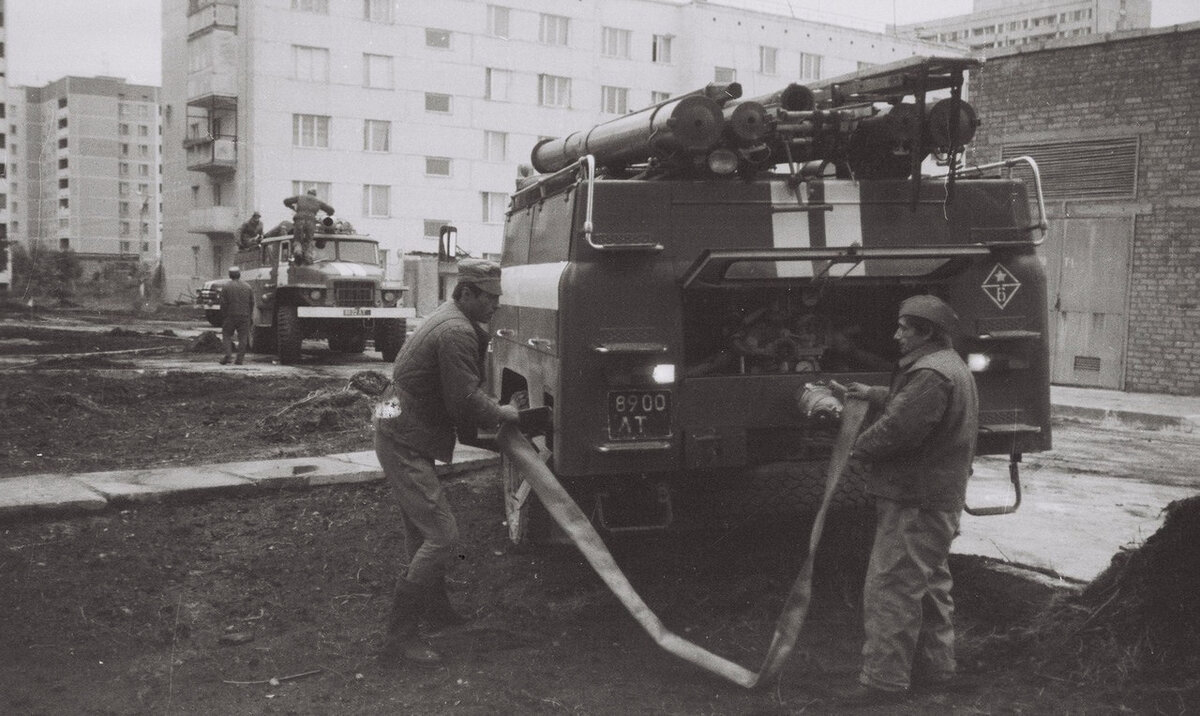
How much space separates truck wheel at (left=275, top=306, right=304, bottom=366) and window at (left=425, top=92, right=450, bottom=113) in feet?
87.6

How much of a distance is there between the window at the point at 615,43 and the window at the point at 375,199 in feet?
37.7

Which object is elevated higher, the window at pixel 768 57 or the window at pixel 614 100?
the window at pixel 768 57

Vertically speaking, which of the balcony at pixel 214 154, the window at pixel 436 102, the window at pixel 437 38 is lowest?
the balcony at pixel 214 154

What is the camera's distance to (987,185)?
5781 millimetres

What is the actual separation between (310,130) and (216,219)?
19.6 feet


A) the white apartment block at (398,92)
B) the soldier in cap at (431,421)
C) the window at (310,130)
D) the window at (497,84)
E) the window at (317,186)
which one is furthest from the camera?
the window at (497,84)

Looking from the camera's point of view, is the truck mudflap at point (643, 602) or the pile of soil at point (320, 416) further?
the pile of soil at point (320, 416)

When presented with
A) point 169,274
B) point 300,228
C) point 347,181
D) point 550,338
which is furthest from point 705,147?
point 169,274

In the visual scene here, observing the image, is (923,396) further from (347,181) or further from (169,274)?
(169,274)

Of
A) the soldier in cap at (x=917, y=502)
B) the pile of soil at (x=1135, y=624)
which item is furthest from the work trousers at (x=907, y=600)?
the pile of soil at (x=1135, y=624)

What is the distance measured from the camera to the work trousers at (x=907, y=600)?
4422mm

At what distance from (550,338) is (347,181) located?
3968cm

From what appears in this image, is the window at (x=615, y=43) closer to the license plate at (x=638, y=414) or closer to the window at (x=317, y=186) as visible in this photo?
the window at (x=317, y=186)

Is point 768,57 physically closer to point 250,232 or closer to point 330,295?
point 250,232
